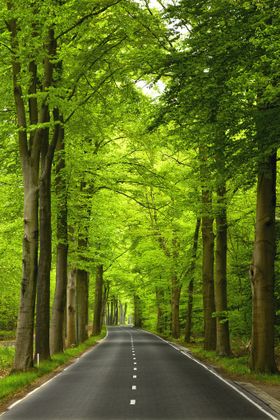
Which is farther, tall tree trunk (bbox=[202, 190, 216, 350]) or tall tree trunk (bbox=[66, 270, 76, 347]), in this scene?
tall tree trunk (bbox=[66, 270, 76, 347])

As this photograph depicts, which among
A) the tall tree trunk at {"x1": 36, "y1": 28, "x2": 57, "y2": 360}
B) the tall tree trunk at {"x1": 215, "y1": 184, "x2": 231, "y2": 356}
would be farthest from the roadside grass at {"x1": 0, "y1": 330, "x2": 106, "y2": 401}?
the tall tree trunk at {"x1": 215, "y1": 184, "x2": 231, "y2": 356}

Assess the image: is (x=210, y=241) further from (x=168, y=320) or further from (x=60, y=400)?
(x=168, y=320)

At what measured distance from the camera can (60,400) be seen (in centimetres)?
1343

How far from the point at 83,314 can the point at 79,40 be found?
71.5 ft

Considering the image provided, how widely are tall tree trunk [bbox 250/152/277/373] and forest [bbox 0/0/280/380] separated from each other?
0.13 feet

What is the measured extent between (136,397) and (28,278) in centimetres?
682

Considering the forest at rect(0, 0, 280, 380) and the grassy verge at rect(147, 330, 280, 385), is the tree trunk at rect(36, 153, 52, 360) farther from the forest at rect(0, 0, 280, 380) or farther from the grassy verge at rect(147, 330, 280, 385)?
the grassy verge at rect(147, 330, 280, 385)

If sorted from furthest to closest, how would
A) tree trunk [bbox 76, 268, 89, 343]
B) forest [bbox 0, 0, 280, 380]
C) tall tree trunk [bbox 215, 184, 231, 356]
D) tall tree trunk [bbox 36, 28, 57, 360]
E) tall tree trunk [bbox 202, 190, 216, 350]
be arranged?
1. tree trunk [bbox 76, 268, 89, 343]
2. tall tree trunk [bbox 202, 190, 216, 350]
3. tall tree trunk [bbox 215, 184, 231, 356]
4. tall tree trunk [bbox 36, 28, 57, 360]
5. forest [bbox 0, 0, 280, 380]

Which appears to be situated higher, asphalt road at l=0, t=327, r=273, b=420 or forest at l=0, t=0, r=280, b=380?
forest at l=0, t=0, r=280, b=380

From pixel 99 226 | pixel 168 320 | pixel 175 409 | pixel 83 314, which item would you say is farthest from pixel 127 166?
pixel 168 320

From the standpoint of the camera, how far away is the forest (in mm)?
13328

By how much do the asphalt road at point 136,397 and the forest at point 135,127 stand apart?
8.38 feet

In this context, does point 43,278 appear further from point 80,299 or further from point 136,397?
point 80,299

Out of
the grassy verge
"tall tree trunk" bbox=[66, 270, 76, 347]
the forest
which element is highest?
the forest
